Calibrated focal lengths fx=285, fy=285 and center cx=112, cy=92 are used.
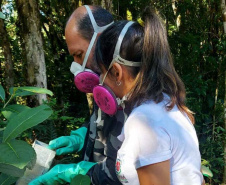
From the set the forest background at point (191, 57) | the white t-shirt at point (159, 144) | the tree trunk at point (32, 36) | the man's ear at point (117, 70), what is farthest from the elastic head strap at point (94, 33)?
the tree trunk at point (32, 36)

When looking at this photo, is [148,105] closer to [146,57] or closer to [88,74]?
[146,57]

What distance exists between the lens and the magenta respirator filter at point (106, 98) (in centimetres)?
123

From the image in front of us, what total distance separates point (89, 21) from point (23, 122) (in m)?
0.97

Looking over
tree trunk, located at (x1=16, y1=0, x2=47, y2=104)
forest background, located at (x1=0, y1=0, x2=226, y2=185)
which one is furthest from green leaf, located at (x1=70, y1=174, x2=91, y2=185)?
tree trunk, located at (x1=16, y1=0, x2=47, y2=104)

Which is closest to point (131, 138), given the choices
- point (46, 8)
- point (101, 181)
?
point (101, 181)

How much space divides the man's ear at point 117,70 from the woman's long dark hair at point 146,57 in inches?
1.5

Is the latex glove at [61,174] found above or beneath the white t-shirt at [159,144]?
beneath

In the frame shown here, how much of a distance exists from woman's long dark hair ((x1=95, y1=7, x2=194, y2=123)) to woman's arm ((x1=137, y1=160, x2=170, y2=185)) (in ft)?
0.78

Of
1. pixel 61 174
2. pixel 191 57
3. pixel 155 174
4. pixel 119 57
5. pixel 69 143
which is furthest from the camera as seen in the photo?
pixel 191 57

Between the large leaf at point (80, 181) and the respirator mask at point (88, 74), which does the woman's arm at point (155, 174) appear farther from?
the respirator mask at point (88, 74)

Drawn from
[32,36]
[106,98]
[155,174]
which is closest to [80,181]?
[155,174]

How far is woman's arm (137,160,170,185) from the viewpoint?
94 cm

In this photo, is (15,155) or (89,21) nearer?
(15,155)

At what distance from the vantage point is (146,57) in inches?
43.6
